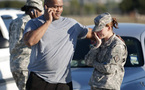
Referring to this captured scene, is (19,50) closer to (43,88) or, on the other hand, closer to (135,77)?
(43,88)

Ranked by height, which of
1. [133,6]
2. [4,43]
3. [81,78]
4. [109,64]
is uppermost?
[109,64]

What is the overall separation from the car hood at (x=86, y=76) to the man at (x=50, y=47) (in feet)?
2.57

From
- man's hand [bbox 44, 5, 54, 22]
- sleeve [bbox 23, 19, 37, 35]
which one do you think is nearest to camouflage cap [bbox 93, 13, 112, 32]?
man's hand [bbox 44, 5, 54, 22]

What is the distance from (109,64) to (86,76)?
1278 millimetres

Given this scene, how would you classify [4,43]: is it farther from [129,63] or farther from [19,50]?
[129,63]

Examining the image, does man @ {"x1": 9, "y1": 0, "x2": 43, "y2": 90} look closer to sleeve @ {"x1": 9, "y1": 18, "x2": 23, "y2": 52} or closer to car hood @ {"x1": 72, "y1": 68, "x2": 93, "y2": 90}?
sleeve @ {"x1": 9, "y1": 18, "x2": 23, "y2": 52}

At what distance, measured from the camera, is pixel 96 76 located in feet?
12.6

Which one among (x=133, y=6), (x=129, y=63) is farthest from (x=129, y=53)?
(x=133, y=6)

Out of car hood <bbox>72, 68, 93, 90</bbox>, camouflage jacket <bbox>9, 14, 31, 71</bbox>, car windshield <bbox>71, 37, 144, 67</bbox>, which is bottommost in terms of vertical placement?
car hood <bbox>72, 68, 93, 90</bbox>

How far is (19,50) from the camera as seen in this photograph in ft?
15.3

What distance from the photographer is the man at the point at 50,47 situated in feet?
12.3

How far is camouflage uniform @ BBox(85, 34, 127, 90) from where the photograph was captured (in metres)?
3.76

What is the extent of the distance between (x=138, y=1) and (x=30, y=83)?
5442 centimetres

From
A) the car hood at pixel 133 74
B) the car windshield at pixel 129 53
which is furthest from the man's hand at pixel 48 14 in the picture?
the car windshield at pixel 129 53
